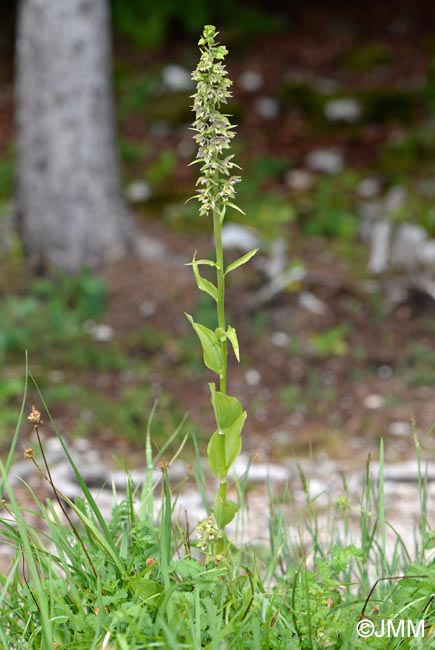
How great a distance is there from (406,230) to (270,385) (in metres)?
2.11

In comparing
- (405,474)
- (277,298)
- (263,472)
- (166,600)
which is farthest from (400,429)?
(166,600)

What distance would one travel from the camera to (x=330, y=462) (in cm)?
460

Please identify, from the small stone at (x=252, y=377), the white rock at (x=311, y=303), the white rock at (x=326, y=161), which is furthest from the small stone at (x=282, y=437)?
the white rock at (x=326, y=161)

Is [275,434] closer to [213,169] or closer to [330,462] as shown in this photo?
[330,462]

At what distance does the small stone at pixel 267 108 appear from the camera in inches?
367

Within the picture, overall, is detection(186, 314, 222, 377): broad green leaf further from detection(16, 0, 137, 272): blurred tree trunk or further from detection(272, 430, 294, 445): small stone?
detection(16, 0, 137, 272): blurred tree trunk

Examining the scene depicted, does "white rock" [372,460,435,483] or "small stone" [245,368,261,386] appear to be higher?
"small stone" [245,368,261,386]

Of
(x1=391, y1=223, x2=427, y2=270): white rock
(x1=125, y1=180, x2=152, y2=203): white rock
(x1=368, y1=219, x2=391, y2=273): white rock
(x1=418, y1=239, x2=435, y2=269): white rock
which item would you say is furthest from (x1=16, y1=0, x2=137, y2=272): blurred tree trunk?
(x1=418, y1=239, x2=435, y2=269): white rock

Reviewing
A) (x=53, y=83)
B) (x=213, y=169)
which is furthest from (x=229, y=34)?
(x=213, y=169)

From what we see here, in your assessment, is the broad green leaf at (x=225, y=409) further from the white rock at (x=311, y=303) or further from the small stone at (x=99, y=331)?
the white rock at (x=311, y=303)

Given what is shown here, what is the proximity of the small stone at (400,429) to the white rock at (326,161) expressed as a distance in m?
3.85

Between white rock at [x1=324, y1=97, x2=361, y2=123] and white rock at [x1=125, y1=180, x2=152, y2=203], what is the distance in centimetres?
237

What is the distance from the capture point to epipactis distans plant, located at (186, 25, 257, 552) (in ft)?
5.66

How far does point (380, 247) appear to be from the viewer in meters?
6.75
